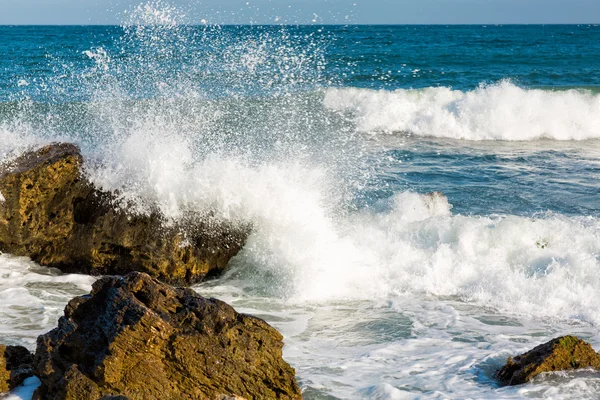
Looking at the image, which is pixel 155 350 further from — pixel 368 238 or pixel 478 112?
pixel 478 112

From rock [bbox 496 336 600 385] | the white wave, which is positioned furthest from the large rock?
the white wave

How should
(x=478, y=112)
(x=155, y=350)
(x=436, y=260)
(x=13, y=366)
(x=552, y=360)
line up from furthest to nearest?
(x=478, y=112) → (x=436, y=260) → (x=552, y=360) → (x=13, y=366) → (x=155, y=350)

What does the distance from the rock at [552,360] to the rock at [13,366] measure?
3.07 m

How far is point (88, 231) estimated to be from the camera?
6.86m

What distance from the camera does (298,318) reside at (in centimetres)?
601

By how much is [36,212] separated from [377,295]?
340 cm

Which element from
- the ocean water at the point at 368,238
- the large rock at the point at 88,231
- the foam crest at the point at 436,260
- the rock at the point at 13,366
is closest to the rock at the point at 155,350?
the rock at the point at 13,366

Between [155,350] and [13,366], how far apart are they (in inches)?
40.8

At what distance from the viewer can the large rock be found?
264 inches

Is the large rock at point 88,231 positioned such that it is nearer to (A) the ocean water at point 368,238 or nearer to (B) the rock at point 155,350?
(A) the ocean water at point 368,238

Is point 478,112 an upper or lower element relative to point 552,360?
upper

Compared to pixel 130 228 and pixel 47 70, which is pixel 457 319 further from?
pixel 47 70

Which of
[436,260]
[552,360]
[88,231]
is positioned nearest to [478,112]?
[436,260]

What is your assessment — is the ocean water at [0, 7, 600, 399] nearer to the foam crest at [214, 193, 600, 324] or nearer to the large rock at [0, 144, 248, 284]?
the foam crest at [214, 193, 600, 324]
